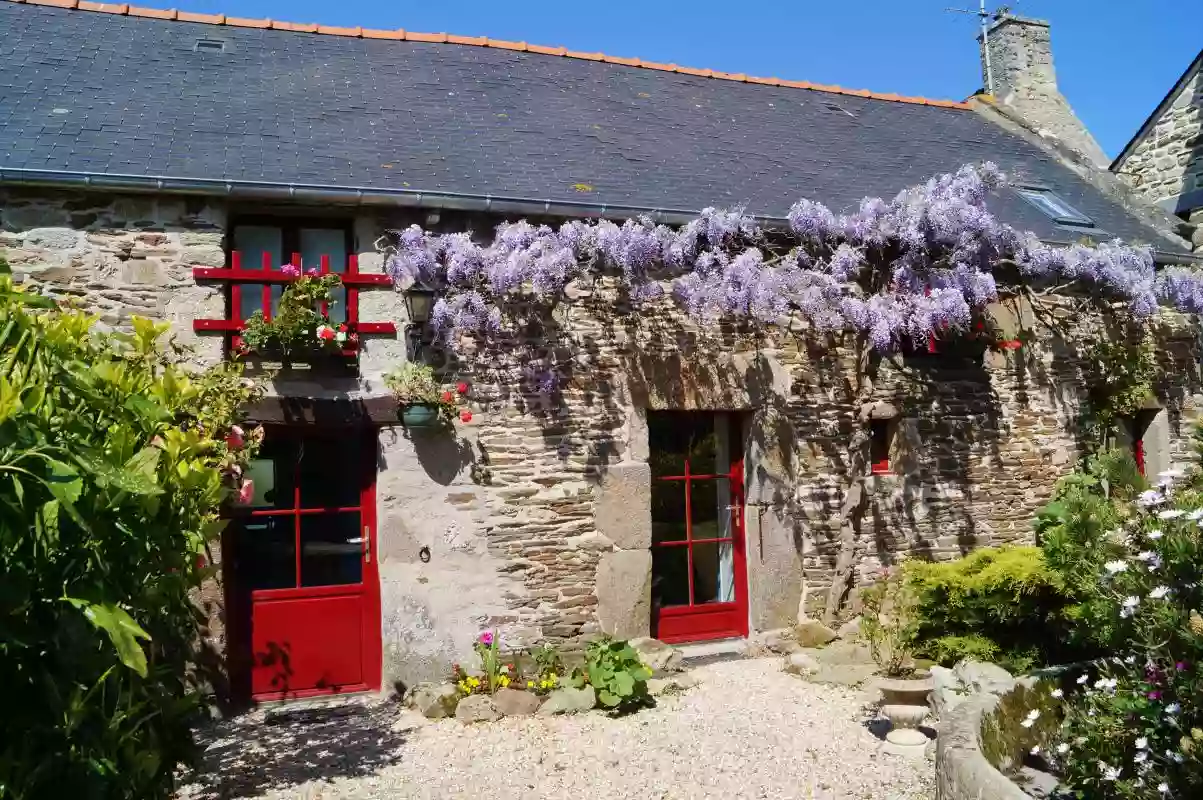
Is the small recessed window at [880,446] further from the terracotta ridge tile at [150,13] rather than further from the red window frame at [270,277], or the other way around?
the terracotta ridge tile at [150,13]

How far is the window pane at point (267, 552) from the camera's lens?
538cm

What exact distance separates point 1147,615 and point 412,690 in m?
3.84

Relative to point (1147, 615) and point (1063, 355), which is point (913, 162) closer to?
point (1063, 355)

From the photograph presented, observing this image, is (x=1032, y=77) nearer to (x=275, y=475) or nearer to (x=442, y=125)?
(x=442, y=125)

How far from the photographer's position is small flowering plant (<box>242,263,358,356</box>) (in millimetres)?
5145

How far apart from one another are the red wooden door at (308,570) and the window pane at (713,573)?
6.95 ft

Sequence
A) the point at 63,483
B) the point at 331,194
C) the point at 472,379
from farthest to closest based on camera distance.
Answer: the point at 472,379 < the point at 331,194 < the point at 63,483

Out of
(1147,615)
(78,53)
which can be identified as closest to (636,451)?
(1147,615)

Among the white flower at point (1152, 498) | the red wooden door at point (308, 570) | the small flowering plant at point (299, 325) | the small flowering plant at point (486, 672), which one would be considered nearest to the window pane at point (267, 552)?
the red wooden door at point (308, 570)

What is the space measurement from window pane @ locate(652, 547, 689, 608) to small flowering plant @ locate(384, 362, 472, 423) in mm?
1628

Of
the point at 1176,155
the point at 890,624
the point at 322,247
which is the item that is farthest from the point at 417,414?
the point at 1176,155

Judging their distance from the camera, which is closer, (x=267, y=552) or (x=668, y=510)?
(x=267, y=552)

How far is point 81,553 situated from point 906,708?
3802 millimetres

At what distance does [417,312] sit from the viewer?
5.48 m
